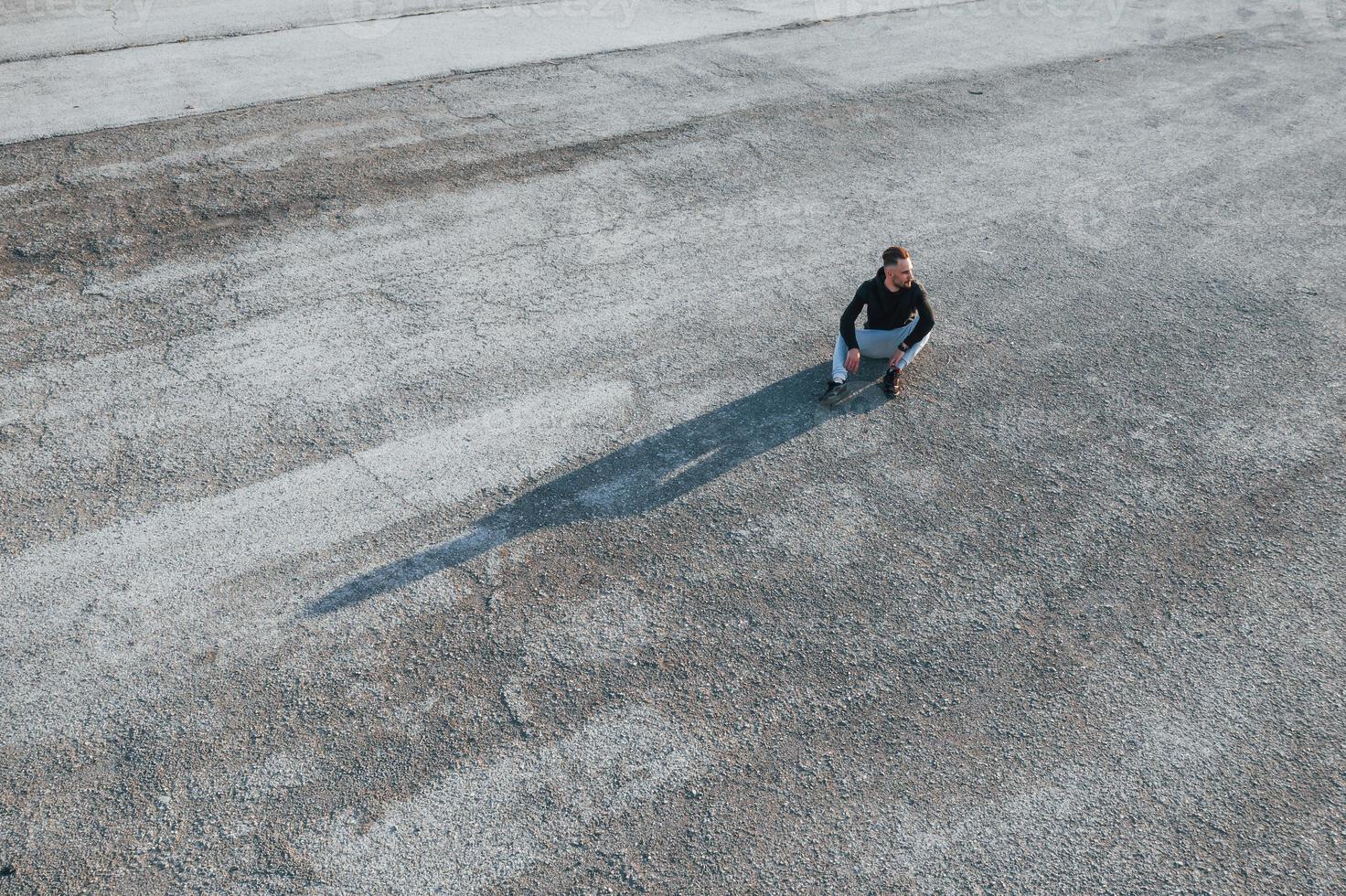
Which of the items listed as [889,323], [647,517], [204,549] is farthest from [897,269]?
[204,549]

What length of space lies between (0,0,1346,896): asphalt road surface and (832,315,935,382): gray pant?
17 centimetres

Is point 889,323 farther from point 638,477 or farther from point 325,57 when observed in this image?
point 325,57

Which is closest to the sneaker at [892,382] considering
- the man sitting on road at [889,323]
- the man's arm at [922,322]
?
the man sitting on road at [889,323]

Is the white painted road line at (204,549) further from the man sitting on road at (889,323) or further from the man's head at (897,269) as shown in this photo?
the man's head at (897,269)

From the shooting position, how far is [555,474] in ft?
19.9

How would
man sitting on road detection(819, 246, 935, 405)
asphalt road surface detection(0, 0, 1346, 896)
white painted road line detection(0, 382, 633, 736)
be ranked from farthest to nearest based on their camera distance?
man sitting on road detection(819, 246, 935, 405) → white painted road line detection(0, 382, 633, 736) → asphalt road surface detection(0, 0, 1346, 896)

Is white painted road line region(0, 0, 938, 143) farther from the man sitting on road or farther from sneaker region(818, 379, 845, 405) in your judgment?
sneaker region(818, 379, 845, 405)

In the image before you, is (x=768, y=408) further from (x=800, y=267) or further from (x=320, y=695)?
(x=320, y=695)

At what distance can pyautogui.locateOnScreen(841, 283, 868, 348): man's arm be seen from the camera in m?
6.73

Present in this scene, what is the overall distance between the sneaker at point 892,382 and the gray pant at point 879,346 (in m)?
0.05

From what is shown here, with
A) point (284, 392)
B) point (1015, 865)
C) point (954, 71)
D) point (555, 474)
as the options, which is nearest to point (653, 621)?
point (555, 474)

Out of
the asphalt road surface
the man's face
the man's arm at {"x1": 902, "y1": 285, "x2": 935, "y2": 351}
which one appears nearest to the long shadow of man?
the asphalt road surface

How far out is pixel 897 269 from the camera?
262 inches

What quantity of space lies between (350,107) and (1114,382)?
8.03 metres
